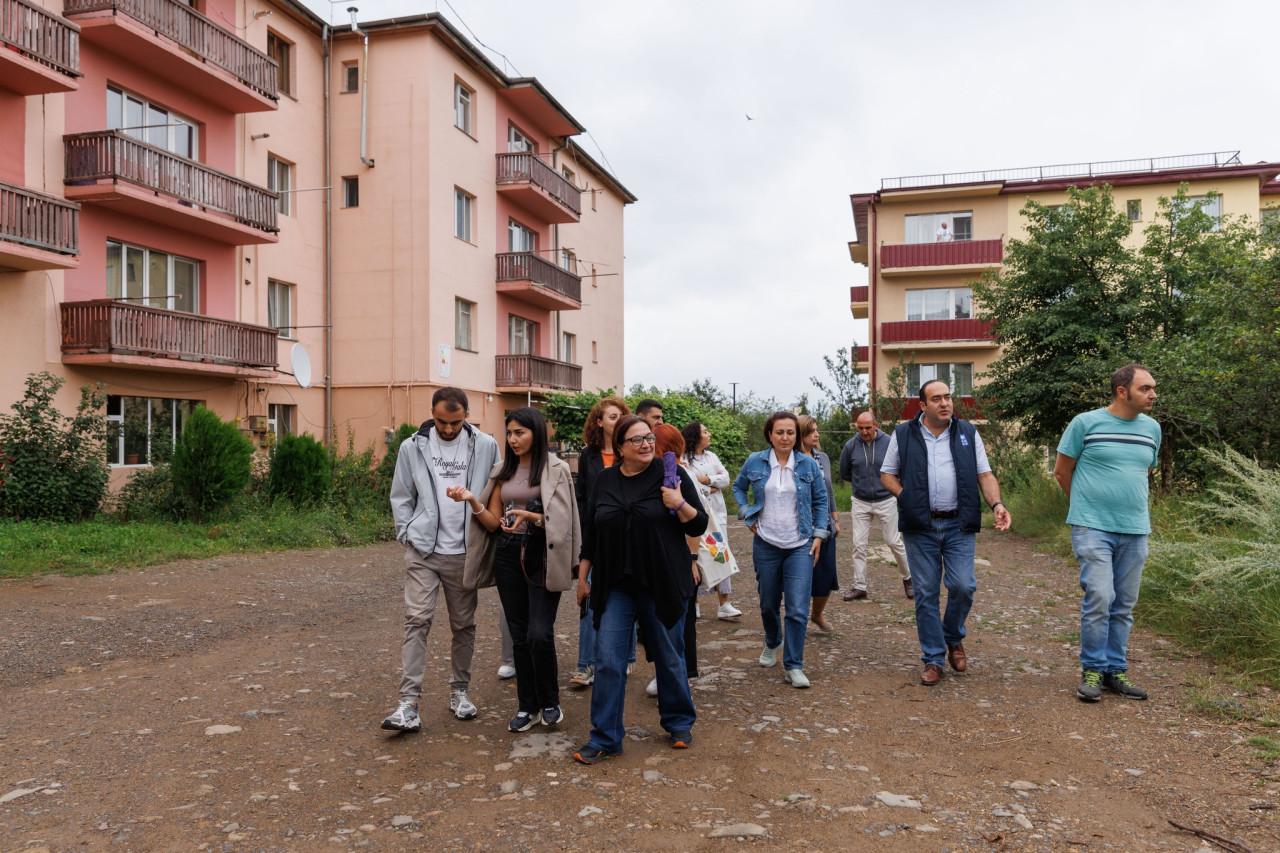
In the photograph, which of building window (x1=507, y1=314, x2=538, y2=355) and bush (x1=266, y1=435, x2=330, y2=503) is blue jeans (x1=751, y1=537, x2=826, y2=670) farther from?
building window (x1=507, y1=314, x2=538, y2=355)

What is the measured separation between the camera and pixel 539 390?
1056 inches

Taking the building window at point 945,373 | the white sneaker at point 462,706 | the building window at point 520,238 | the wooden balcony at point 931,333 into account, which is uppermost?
the building window at point 520,238

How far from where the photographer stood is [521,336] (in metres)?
28.5

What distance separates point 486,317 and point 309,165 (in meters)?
6.18

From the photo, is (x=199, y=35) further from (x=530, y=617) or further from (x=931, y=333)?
(x=931, y=333)

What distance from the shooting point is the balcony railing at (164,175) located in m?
15.2

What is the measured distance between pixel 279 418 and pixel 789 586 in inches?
689

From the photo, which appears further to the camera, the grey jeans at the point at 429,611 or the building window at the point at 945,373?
the building window at the point at 945,373

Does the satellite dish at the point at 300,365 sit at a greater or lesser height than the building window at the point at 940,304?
lesser

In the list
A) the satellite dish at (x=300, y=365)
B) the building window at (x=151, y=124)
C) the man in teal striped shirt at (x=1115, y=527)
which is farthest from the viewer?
the satellite dish at (x=300, y=365)

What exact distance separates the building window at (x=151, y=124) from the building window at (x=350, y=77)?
5.48 metres

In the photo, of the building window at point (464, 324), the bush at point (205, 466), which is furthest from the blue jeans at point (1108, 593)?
the building window at point (464, 324)

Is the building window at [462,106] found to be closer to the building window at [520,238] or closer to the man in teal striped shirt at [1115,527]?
the building window at [520,238]

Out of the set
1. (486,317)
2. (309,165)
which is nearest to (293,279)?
(309,165)
